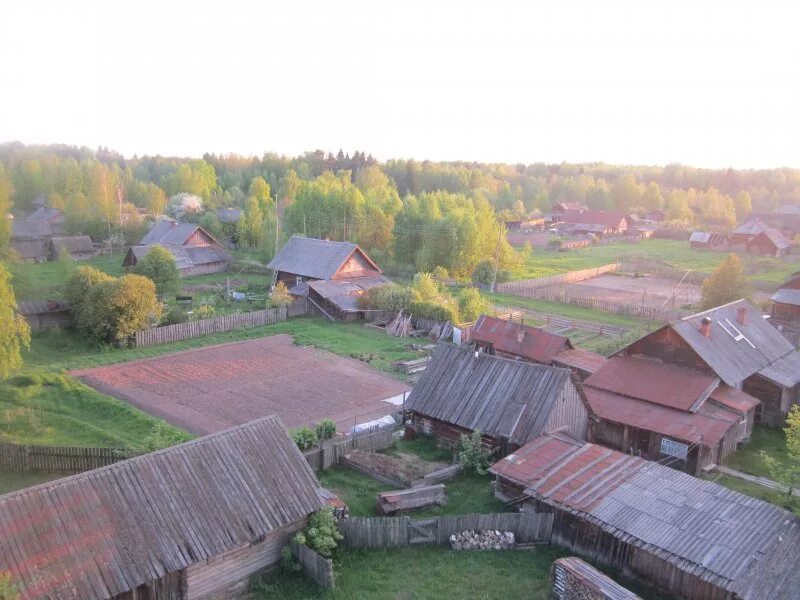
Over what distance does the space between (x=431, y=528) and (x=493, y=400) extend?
6.46 m

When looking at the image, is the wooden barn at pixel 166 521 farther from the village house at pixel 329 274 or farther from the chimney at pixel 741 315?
the village house at pixel 329 274

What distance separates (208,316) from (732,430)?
30989mm

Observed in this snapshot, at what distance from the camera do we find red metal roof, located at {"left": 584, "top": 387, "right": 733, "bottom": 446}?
2186cm

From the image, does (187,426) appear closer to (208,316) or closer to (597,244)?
(208,316)

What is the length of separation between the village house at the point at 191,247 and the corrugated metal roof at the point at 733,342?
151ft

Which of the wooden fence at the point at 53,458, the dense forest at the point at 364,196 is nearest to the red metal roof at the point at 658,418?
the wooden fence at the point at 53,458

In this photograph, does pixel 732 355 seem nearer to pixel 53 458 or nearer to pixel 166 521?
pixel 166 521

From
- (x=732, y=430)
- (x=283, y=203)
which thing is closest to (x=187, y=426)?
(x=732, y=430)

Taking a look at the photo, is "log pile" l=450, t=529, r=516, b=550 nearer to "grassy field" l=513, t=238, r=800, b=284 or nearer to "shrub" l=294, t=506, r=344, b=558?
"shrub" l=294, t=506, r=344, b=558

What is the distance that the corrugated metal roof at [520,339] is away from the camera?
102 feet

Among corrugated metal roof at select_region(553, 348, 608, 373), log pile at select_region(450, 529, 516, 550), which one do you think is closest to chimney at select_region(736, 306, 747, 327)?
corrugated metal roof at select_region(553, 348, 608, 373)

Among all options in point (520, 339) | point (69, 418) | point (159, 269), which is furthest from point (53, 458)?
point (159, 269)

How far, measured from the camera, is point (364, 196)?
70250 millimetres

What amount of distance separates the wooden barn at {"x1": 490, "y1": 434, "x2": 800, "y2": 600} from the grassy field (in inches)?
1808
